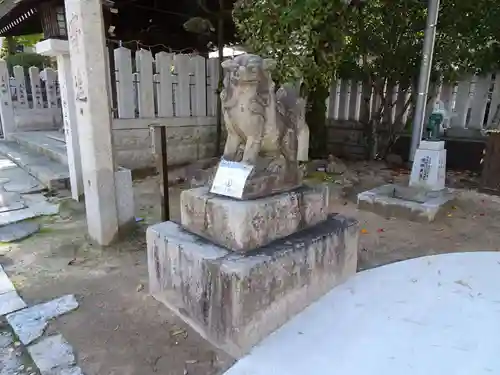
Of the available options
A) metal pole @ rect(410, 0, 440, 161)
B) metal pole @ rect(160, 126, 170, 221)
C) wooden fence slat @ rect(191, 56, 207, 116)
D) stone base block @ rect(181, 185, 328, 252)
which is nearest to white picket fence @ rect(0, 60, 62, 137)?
wooden fence slat @ rect(191, 56, 207, 116)

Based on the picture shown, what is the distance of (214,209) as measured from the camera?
2.11 metres

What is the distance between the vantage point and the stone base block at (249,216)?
2021mm

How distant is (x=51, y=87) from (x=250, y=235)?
9264 mm

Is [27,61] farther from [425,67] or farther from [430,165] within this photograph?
[430,165]

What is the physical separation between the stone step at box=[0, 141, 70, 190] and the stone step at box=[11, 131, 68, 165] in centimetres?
8

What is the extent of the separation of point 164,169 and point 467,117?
623 cm

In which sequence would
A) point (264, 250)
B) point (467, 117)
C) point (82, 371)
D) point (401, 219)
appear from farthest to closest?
1. point (467, 117)
2. point (401, 219)
3. point (264, 250)
4. point (82, 371)

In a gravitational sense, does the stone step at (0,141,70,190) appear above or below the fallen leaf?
above

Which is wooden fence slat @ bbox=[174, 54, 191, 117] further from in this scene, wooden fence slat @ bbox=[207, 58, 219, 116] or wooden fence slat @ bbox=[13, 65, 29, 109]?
wooden fence slat @ bbox=[13, 65, 29, 109]

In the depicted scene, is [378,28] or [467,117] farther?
[467,117]

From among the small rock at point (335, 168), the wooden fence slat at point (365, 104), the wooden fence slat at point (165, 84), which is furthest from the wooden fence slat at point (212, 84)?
the wooden fence slat at point (365, 104)

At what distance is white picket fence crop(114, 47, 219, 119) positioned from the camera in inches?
231

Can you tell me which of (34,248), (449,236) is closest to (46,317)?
(34,248)

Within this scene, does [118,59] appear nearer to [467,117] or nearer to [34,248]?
[34,248]
